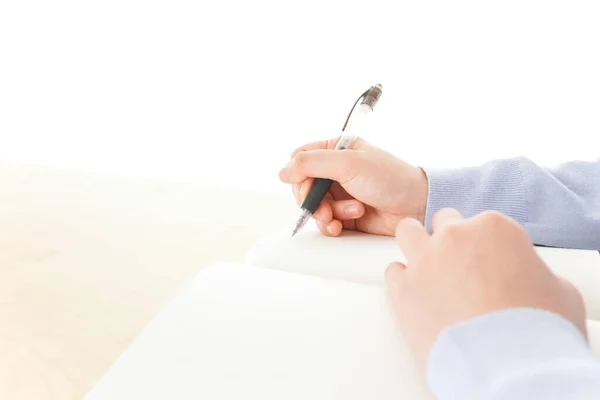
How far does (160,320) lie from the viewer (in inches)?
13.6

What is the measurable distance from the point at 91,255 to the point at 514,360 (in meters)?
0.41

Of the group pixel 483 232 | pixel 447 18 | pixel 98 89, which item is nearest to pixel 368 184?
pixel 483 232

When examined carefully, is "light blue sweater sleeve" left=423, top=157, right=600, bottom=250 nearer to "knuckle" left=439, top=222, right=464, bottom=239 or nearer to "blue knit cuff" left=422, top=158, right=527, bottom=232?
"blue knit cuff" left=422, top=158, right=527, bottom=232

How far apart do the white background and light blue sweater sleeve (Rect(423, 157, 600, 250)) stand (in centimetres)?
55

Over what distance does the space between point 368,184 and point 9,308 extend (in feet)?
1.09

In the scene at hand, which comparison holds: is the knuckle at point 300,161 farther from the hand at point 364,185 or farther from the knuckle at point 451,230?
the knuckle at point 451,230

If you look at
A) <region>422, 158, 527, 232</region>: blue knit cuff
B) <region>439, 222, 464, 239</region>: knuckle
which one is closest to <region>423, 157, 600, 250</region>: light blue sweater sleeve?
<region>422, 158, 527, 232</region>: blue knit cuff

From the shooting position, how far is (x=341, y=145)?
606mm

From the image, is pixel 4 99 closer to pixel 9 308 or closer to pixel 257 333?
pixel 9 308

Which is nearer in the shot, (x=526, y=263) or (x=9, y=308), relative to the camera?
(x=526, y=263)

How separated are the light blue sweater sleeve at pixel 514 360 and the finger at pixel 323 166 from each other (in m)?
0.29

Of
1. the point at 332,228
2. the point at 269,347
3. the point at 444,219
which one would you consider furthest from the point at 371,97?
the point at 269,347

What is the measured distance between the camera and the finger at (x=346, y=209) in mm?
569

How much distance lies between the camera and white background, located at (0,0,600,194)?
1072 mm
